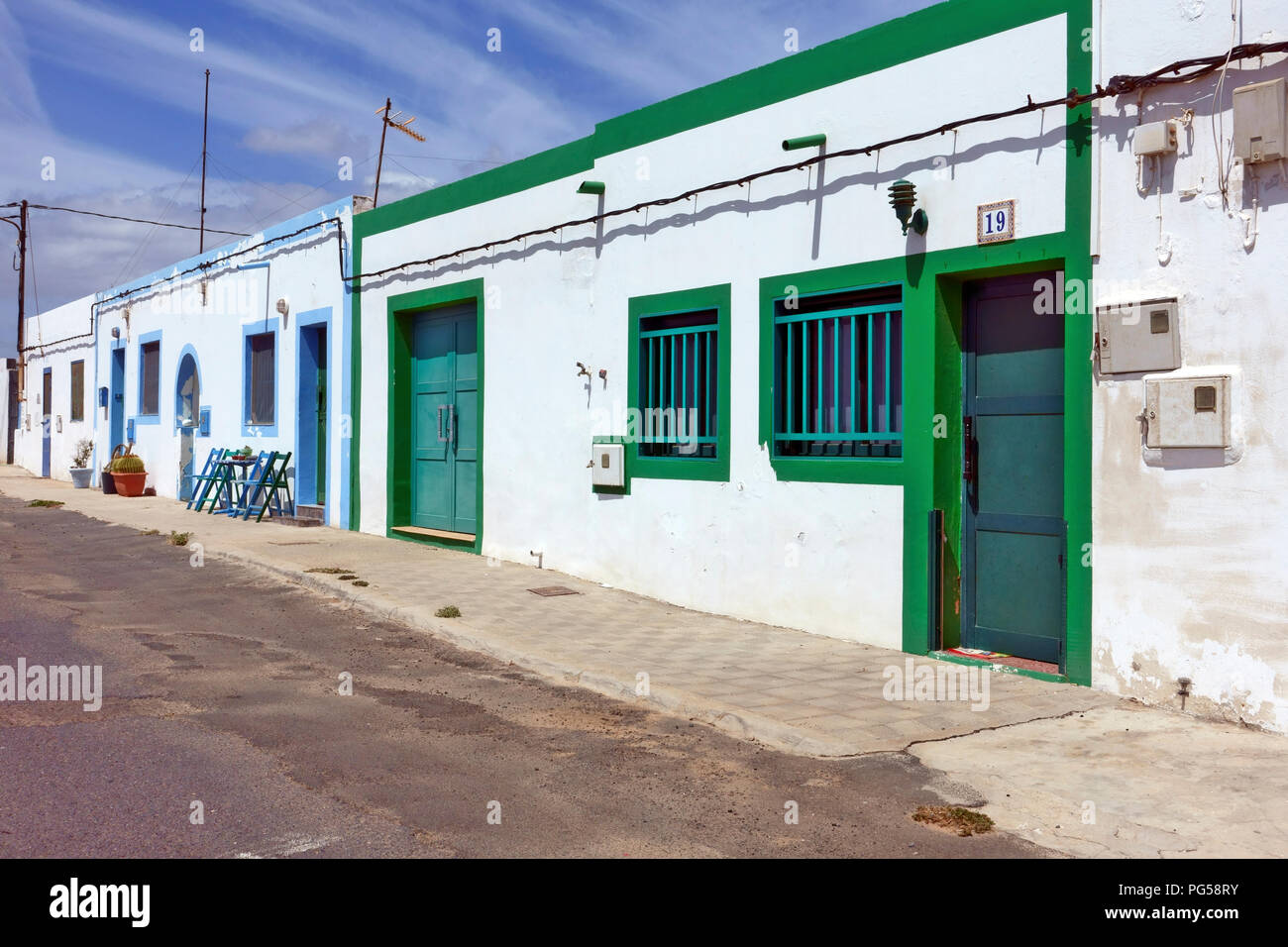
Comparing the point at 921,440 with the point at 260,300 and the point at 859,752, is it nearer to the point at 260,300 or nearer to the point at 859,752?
the point at 859,752

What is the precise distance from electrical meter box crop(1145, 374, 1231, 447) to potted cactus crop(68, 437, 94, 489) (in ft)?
76.8

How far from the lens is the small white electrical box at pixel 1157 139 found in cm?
644

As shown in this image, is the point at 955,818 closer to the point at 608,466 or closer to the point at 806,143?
the point at 806,143

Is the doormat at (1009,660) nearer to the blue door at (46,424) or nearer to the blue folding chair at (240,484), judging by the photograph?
the blue folding chair at (240,484)

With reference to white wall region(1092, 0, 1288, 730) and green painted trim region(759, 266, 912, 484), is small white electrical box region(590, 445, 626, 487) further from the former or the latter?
white wall region(1092, 0, 1288, 730)

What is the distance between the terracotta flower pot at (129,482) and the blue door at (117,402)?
10.1 feet

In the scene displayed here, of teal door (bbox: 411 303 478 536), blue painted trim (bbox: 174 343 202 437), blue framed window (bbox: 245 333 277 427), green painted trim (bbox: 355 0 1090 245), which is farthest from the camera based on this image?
blue painted trim (bbox: 174 343 202 437)

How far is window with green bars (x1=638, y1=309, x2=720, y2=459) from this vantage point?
980 cm

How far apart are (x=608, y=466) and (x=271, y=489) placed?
757cm

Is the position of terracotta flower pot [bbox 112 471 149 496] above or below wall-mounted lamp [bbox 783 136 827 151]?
below

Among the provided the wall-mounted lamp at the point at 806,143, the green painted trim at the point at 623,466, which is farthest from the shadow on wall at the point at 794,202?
the green painted trim at the point at 623,466

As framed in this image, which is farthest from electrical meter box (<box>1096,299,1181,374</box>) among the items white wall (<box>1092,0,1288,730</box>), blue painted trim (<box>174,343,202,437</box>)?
blue painted trim (<box>174,343,202,437</box>)

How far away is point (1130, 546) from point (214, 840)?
516 centimetres
